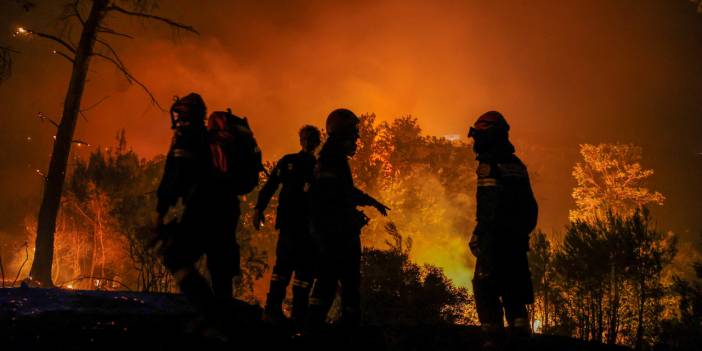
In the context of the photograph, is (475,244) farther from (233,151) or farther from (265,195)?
(265,195)

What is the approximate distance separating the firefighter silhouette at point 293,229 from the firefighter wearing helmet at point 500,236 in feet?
5.98

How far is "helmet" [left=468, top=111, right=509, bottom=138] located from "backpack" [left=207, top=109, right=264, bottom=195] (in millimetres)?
2043

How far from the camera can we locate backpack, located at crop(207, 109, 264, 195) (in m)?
3.65

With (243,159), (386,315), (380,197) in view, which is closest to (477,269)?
(243,159)

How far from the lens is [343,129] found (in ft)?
14.4

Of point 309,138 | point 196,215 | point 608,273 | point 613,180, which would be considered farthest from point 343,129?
point 613,180

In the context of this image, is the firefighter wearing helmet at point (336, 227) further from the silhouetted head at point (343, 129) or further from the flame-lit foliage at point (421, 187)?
the flame-lit foliage at point (421, 187)

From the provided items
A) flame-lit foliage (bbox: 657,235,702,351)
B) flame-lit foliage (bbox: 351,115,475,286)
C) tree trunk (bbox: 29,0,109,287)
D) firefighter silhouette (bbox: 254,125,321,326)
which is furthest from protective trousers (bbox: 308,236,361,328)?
flame-lit foliage (bbox: 351,115,475,286)

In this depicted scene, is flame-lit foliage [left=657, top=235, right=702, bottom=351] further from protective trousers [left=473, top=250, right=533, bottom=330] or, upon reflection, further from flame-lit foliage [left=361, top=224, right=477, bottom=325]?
protective trousers [left=473, top=250, right=533, bottom=330]

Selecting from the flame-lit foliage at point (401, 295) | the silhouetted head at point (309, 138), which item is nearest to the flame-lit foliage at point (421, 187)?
the flame-lit foliage at point (401, 295)

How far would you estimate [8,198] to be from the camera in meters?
78.8

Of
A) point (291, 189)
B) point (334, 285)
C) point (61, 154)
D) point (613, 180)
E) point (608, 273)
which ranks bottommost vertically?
point (334, 285)

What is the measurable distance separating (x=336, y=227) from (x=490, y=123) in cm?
177

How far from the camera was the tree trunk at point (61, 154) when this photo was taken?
11406 millimetres
